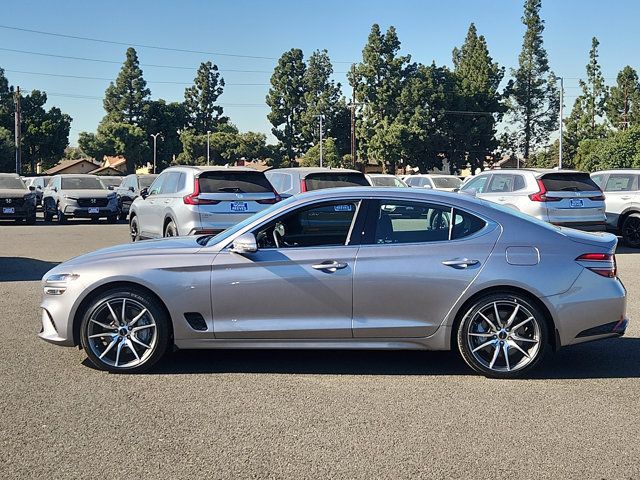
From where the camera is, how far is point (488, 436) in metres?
4.70

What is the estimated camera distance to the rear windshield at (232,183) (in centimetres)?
1254

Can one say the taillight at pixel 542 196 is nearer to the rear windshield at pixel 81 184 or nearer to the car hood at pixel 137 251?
the car hood at pixel 137 251

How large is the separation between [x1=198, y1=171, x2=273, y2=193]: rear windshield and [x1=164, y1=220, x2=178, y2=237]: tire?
3.05 ft

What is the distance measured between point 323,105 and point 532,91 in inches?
913

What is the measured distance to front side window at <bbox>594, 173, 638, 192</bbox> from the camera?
655 inches

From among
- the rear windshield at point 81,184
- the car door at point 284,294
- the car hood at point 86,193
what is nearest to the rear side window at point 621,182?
the car door at point 284,294

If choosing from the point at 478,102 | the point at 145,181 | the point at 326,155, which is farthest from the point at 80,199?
the point at 326,155

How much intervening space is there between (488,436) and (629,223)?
13423 mm

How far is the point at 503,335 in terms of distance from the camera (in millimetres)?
5934

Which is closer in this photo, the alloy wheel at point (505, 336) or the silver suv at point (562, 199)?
the alloy wheel at point (505, 336)

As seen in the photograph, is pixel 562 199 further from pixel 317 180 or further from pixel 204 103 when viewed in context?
pixel 204 103

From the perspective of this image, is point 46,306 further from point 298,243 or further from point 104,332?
point 298,243

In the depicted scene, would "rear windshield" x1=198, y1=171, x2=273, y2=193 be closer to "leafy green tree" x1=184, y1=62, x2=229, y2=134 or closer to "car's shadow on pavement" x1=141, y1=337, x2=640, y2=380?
"car's shadow on pavement" x1=141, y1=337, x2=640, y2=380

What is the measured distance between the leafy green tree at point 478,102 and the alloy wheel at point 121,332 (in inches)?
2565
